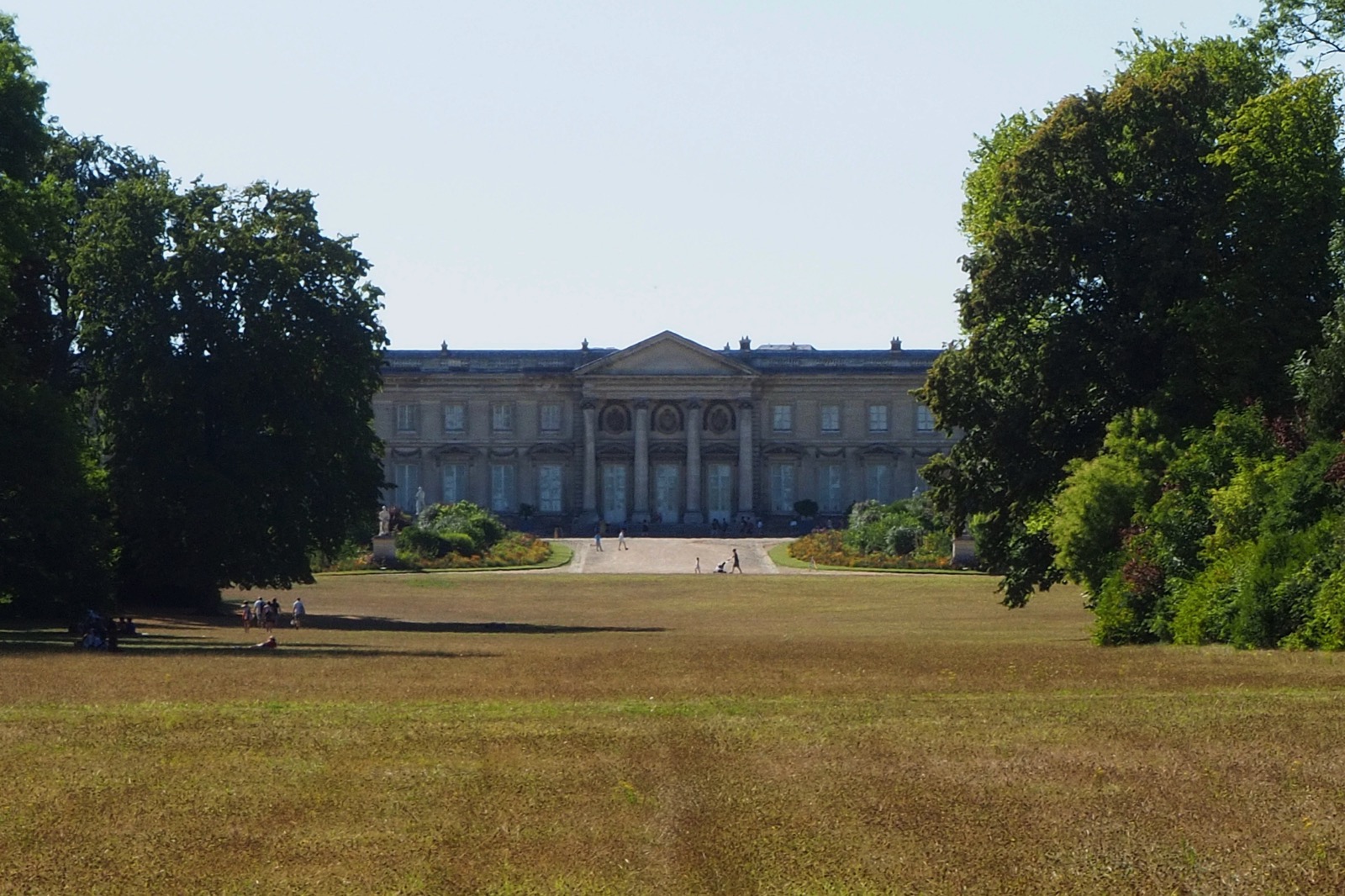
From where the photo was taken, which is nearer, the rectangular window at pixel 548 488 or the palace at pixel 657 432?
the palace at pixel 657 432

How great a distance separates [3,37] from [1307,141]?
20866 mm

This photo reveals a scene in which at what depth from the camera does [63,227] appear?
32594 mm

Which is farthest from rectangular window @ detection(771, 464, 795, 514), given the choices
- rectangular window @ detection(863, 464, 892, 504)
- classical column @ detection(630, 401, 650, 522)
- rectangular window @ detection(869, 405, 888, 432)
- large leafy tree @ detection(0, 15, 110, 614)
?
large leafy tree @ detection(0, 15, 110, 614)

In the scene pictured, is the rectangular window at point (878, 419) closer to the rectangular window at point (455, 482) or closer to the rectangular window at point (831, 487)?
the rectangular window at point (831, 487)

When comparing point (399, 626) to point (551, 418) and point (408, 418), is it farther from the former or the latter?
point (408, 418)

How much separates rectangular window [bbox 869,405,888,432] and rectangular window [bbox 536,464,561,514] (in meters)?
16.9

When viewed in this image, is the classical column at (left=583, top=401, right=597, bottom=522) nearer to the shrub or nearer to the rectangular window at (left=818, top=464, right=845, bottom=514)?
the rectangular window at (left=818, top=464, right=845, bottom=514)

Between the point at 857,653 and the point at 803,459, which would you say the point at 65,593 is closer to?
the point at 857,653

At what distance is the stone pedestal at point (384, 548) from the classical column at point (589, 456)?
116 ft

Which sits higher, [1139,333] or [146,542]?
[1139,333]

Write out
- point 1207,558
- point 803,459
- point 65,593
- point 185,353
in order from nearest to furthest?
point 1207,558 < point 65,593 < point 185,353 < point 803,459

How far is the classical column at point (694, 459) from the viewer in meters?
101

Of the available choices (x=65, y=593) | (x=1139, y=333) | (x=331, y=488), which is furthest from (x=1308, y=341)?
(x=65, y=593)

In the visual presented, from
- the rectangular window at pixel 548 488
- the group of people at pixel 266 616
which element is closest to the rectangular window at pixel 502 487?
the rectangular window at pixel 548 488
